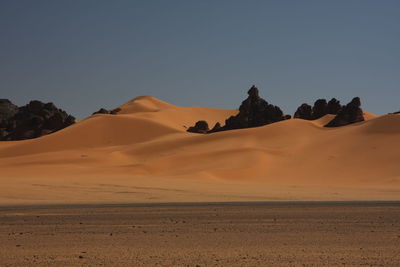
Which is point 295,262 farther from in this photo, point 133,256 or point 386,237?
point 386,237

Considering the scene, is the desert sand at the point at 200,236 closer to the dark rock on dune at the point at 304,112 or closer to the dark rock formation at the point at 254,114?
the dark rock formation at the point at 254,114

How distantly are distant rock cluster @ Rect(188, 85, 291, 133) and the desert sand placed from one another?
4860 centimetres

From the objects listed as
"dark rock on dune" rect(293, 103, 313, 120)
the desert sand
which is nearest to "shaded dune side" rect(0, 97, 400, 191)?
"dark rock on dune" rect(293, 103, 313, 120)

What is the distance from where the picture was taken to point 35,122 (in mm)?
82938

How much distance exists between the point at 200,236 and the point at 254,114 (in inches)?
2222

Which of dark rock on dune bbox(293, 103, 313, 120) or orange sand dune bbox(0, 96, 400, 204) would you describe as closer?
orange sand dune bbox(0, 96, 400, 204)

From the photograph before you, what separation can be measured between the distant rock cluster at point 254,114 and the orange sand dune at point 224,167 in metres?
6.24

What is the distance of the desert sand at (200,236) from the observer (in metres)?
9.54

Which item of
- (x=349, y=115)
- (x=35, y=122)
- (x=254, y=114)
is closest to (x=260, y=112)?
(x=254, y=114)

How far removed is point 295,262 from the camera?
925cm

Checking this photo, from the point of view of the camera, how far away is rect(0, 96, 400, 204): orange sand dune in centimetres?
2648

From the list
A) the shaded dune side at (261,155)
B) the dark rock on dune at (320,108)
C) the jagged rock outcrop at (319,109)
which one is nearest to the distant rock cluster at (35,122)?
the shaded dune side at (261,155)

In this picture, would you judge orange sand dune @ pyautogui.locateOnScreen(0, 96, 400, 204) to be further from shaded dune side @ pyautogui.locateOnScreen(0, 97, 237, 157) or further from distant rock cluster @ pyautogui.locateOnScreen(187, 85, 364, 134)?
distant rock cluster @ pyautogui.locateOnScreen(187, 85, 364, 134)

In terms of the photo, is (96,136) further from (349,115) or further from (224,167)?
(224,167)
